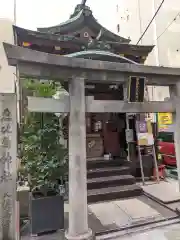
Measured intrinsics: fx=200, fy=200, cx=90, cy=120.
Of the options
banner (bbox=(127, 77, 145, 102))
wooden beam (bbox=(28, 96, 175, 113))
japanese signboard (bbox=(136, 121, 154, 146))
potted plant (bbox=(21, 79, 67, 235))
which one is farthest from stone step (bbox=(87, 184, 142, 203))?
banner (bbox=(127, 77, 145, 102))

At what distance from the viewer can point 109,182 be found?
656 cm

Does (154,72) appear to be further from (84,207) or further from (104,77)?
(84,207)

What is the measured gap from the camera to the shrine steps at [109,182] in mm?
6074

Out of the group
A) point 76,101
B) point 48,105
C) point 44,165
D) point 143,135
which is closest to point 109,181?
point 143,135

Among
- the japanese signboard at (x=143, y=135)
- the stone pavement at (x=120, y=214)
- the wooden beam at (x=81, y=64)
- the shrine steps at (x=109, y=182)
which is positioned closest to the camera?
the wooden beam at (x=81, y=64)

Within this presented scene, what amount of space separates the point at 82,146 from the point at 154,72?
2.40m

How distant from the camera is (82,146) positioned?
403 cm

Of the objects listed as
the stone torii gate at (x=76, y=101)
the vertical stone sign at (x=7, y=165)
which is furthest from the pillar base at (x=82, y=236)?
the vertical stone sign at (x=7, y=165)

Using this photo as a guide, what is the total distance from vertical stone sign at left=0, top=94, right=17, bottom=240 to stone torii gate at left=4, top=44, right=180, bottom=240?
0.56 meters

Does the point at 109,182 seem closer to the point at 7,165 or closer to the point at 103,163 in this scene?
the point at 103,163

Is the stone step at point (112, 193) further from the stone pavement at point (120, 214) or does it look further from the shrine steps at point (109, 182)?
the stone pavement at point (120, 214)

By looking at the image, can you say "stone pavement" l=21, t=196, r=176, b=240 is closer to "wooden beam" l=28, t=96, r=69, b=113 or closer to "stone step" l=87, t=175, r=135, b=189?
"stone step" l=87, t=175, r=135, b=189

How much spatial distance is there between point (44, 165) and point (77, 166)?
797 millimetres

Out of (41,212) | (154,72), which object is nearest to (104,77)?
(154,72)
